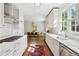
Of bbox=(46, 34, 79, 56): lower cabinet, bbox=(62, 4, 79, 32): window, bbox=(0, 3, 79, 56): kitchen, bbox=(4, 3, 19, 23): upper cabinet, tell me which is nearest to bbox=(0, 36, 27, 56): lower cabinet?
bbox=(0, 3, 79, 56): kitchen

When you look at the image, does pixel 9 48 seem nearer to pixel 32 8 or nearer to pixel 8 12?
pixel 8 12

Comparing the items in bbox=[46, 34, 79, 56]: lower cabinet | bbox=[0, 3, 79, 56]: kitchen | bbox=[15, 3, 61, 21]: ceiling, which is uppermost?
bbox=[15, 3, 61, 21]: ceiling

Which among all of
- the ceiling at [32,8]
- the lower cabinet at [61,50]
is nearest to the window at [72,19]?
the ceiling at [32,8]

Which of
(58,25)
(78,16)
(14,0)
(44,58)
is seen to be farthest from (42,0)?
(58,25)

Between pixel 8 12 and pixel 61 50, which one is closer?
pixel 61 50

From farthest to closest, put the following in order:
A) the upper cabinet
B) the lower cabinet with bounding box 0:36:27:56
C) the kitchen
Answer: the upper cabinet, the kitchen, the lower cabinet with bounding box 0:36:27:56

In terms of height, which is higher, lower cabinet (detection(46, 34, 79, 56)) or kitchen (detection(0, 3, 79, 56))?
kitchen (detection(0, 3, 79, 56))

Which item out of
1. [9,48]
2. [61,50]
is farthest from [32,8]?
[9,48]

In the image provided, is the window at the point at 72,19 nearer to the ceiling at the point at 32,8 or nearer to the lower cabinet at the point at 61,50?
the ceiling at the point at 32,8

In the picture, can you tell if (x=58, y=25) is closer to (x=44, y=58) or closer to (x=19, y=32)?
(x=19, y=32)

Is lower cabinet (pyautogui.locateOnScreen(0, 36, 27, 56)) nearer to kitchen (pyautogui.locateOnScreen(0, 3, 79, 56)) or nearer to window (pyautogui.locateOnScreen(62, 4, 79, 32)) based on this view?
kitchen (pyautogui.locateOnScreen(0, 3, 79, 56))

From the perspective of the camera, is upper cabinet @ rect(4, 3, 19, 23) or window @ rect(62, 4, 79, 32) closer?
upper cabinet @ rect(4, 3, 19, 23)

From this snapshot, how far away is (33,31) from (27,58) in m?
4.41

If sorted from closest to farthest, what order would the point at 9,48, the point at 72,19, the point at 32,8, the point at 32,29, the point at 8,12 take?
the point at 9,48 → the point at 8,12 → the point at 72,19 → the point at 32,8 → the point at 32,29
